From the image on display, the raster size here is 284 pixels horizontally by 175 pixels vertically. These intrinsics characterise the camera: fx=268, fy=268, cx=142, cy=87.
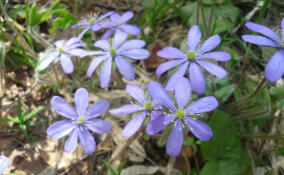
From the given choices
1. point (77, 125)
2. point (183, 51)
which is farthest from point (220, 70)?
point (77, 125)

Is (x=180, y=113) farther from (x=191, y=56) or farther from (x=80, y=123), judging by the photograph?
(x=80, y=123)

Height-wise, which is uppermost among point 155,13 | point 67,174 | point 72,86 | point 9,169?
point 155,13

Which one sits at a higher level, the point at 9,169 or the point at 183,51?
the point at 183,51

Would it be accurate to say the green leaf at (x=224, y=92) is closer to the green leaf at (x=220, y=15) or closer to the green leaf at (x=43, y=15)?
the green leaf at (x=220, y=15)

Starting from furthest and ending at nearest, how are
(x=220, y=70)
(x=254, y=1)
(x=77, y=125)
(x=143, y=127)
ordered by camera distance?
(x=254, y=1)
(x=143, y=127)
(x=77, y=125)
(x=220, y=70)

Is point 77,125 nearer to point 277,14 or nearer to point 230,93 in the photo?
point 230,93

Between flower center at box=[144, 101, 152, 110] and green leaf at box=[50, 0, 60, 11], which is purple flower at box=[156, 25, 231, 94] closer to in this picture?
flower center at box=[144, 101, 152, 110]
